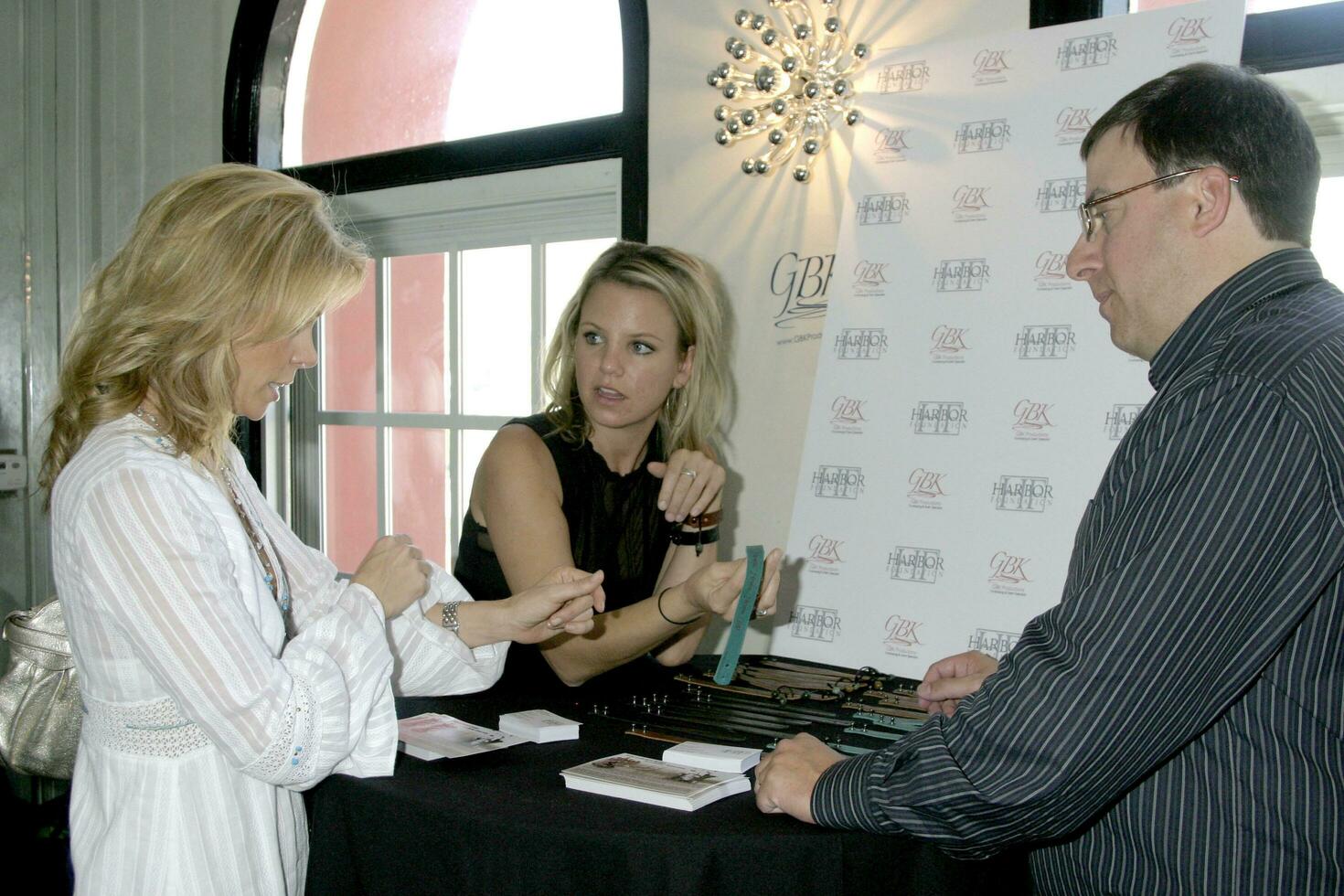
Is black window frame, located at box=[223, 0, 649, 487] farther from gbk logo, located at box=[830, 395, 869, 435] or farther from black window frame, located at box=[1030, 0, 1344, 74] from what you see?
black window frame, located at box=[1030, 0, 1344, 74]

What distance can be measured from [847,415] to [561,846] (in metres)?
1.46

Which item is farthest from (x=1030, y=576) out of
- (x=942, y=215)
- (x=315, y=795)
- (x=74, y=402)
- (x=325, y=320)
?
(x=325, y=320)

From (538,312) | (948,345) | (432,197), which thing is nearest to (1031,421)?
(948,345)

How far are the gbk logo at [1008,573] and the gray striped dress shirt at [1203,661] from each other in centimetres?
100

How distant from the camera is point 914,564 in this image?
7.90 feet

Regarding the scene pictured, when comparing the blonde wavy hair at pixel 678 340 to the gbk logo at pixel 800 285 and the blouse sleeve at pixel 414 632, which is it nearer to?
the gbk logo at pixel 800 285

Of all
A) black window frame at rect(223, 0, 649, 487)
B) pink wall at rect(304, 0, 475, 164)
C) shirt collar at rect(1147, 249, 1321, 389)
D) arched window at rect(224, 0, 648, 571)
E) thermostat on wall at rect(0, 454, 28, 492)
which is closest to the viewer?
shirt collar at rect(1147, 249, 1321, 389)

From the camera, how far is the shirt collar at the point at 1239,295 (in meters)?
1.26

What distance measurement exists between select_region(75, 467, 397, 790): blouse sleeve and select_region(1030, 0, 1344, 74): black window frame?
2.25 metres

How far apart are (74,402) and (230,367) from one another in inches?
8.1

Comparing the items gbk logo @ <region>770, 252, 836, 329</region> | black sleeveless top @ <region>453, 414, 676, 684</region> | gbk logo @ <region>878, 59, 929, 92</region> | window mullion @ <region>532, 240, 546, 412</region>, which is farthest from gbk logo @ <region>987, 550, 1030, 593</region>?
window mullion @ <region>532, 240, 546, 412</region>

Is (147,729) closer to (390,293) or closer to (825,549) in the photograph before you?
(825,549)

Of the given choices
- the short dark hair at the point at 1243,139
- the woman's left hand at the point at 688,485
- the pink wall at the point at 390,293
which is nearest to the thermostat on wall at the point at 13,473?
the pink wall at the point at 390,293

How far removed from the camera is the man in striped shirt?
110 cm
